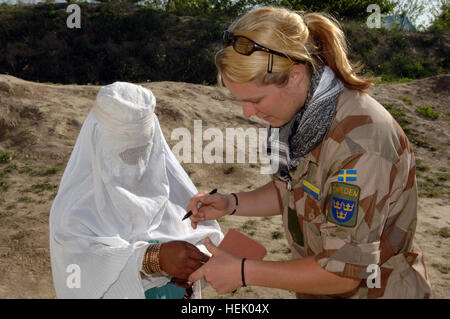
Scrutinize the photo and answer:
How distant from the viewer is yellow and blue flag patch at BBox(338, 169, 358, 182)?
4.81 feet

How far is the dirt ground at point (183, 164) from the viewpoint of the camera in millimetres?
4457

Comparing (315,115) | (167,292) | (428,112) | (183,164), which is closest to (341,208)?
(315,115)

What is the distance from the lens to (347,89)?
1691 mm

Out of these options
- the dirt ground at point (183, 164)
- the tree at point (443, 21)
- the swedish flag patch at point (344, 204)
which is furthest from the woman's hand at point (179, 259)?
the tree at point (443, 21)

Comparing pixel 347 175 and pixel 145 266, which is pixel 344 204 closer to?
pixel 347 175

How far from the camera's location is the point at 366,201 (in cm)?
147

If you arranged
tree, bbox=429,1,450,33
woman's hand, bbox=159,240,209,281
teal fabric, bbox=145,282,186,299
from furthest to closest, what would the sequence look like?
1. tree, bbox=429,1,450,33
2. teal fabric, bbox=145,282,186,299
3. woman's hand, bbox=159,240,209,281

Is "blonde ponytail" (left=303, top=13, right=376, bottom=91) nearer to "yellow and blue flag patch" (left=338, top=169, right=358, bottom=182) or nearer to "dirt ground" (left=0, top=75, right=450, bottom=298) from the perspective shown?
"yellow and blue flag patch" (left=338, top=169, right=358, bottom=182)

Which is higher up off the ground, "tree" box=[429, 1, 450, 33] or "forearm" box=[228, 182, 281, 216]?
"tree" box=[429, 1, 450, 33]

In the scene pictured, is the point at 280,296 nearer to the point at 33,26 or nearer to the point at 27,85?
the point at 27,85

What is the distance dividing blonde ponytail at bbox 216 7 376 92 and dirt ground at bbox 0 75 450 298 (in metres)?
2.86

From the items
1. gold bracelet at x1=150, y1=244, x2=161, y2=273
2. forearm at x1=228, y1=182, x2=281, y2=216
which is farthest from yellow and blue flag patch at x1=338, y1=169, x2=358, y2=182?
gold bracelet at x1=150, y1=244, x2=161, y2=273

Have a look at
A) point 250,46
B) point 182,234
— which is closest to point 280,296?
point 182,234

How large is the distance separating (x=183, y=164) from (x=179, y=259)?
493cm
